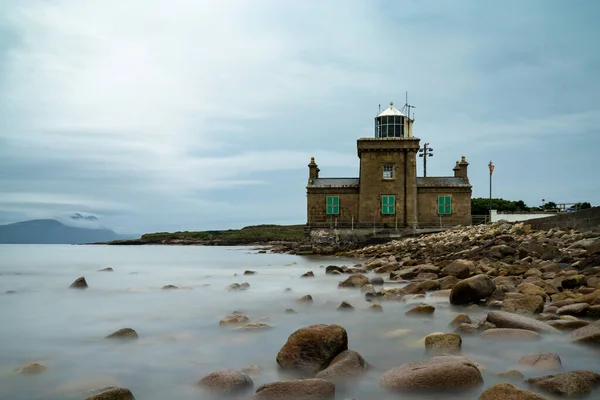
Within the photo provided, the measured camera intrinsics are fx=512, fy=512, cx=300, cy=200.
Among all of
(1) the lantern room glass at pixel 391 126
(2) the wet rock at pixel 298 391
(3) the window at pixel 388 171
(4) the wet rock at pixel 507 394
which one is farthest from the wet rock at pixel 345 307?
(1) the lantern room glass at pixel 391 126

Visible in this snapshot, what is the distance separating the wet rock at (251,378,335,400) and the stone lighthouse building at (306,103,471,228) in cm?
2692

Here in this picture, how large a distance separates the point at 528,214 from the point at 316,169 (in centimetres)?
1388

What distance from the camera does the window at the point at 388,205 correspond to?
3061 cm

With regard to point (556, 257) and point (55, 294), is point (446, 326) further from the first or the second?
point (55, 294)

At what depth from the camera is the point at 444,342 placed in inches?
176

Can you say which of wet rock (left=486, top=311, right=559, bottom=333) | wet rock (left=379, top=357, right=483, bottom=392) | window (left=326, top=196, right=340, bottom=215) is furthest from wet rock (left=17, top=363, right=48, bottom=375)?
window (left=326, top=196, right=340, bottom=215)

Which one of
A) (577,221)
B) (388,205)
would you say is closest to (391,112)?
(388,205)

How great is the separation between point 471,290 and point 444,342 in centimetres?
227

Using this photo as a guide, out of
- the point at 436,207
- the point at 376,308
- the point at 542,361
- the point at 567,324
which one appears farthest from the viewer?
the point at 436,207

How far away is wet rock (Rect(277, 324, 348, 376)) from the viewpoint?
3.99m

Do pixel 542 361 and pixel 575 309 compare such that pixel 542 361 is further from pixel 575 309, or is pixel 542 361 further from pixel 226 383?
pixel 226 383

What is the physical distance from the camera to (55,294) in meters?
10.7

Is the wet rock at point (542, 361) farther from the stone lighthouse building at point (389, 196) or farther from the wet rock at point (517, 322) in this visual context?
the stone lighthouse building at point (389, 196)

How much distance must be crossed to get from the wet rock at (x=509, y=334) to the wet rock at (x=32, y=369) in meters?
3.90
